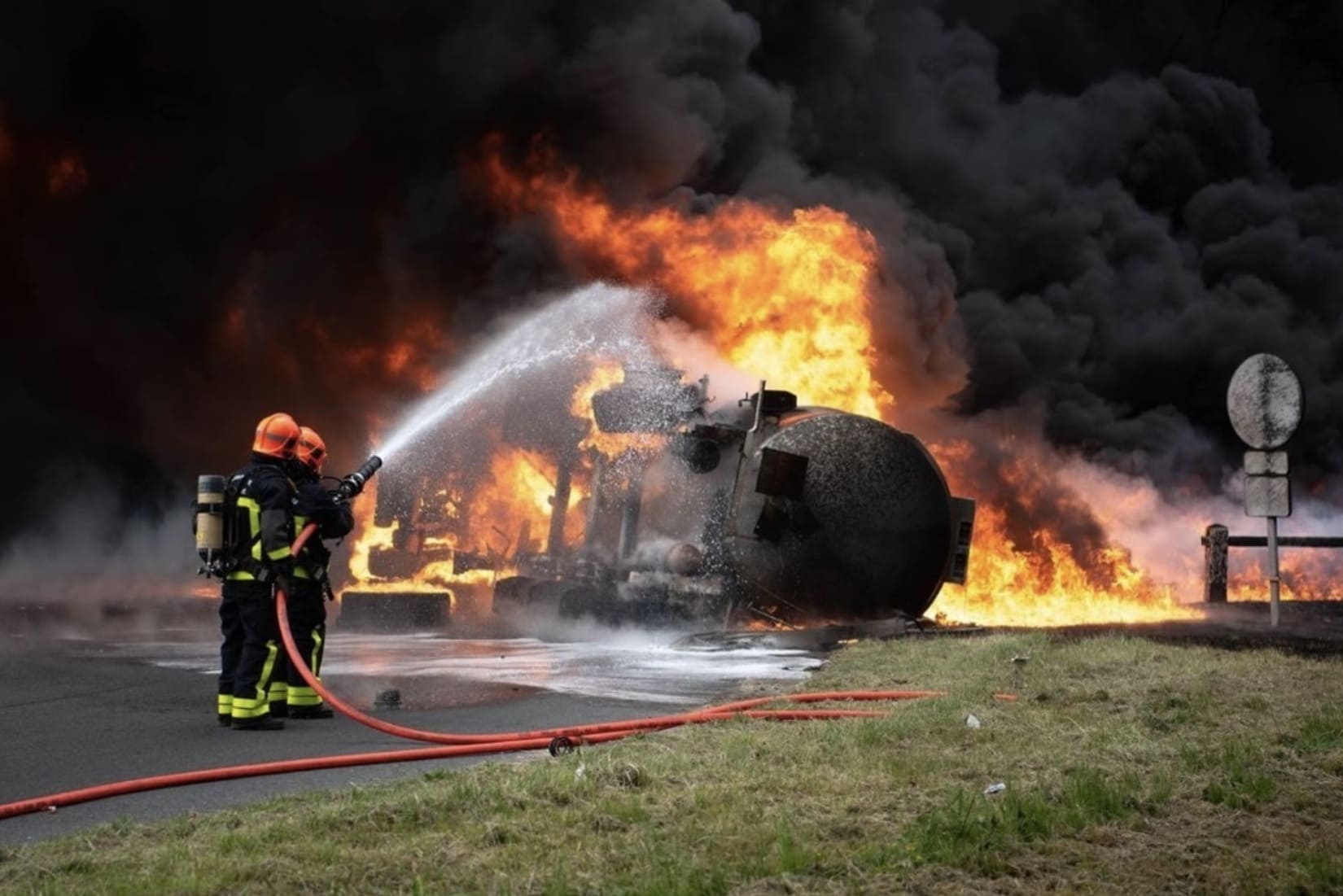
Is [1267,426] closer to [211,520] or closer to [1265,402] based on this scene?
[1265,402]

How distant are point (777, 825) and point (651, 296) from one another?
876 inches

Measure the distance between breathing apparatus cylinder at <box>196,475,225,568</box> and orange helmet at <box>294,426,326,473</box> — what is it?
797 millimetres

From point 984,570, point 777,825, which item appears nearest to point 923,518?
point 984,570

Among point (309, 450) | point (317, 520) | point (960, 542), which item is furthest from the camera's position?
point (960, 542)

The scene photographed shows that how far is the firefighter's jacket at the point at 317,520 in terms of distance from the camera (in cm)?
866

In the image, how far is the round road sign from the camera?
51.2 feet

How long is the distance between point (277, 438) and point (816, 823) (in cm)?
549

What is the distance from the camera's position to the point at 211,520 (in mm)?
8375

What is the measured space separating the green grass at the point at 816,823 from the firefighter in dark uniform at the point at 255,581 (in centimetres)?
275

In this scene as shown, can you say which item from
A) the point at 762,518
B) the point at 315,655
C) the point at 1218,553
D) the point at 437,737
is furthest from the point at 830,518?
the point at 1218,553

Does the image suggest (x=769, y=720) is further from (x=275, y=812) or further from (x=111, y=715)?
(x=111, y=715)

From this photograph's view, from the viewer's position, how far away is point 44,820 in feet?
17.9

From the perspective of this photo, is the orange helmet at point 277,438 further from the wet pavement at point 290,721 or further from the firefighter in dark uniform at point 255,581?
the wet pavement at point 290,721

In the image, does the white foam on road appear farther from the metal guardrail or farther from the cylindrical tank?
the metal guardrail
